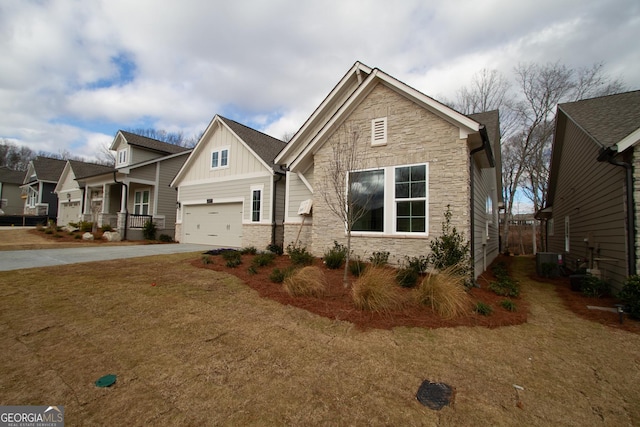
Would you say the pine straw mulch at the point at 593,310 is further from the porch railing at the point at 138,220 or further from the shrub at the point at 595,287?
the porch railing at the point at 138,220

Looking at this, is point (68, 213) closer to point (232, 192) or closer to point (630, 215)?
point (232, 192)

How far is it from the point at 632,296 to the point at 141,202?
23164mm

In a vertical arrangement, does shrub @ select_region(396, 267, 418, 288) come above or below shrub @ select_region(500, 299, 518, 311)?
above

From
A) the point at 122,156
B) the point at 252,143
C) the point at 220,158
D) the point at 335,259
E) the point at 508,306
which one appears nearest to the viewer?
the point at 508,306

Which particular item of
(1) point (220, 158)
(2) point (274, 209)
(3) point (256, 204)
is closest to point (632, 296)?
(2) point (274, 209)

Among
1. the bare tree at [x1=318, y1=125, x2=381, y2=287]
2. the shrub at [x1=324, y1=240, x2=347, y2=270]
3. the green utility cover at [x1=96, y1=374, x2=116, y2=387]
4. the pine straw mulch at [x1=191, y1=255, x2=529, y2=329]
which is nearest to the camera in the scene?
the green utility cover at [x1=96, y1=374, x2=116, y2=387]

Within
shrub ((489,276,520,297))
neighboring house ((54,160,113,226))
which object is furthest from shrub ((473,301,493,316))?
neighboring house ((54,160,113,226))

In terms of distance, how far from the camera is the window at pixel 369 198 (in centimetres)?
865

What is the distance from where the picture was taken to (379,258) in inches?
321

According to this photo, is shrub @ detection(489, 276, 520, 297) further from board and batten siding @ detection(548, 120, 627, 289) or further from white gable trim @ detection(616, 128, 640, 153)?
white gable trim @ detection(616, 128, 640, 153)

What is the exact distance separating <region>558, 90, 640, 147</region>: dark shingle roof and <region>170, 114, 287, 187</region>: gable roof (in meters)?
10.5

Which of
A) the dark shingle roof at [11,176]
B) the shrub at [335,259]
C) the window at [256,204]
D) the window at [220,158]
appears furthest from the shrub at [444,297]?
the dark shingle roof at [11,176]

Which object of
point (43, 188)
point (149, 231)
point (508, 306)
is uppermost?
point (43, 188)

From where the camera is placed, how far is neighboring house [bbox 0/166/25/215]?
119 feet
